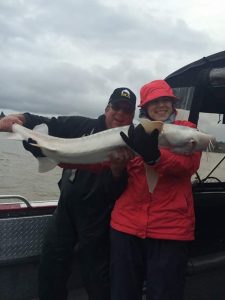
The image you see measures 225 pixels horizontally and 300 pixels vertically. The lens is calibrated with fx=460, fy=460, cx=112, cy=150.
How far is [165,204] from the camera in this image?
344 cm

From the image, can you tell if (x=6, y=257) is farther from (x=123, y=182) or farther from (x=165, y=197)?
(x=165, y=197)

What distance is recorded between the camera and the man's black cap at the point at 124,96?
4.19 metres

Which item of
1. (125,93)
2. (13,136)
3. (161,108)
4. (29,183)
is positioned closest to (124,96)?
(125,93)

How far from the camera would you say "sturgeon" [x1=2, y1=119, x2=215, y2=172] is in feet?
10.8

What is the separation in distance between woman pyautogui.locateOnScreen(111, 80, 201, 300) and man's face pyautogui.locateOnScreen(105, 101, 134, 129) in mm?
515

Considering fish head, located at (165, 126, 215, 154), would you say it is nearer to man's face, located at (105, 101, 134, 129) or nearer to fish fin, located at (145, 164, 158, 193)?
fish fin, located at (145, 164, 158, 193)

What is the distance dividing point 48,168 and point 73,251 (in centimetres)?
97

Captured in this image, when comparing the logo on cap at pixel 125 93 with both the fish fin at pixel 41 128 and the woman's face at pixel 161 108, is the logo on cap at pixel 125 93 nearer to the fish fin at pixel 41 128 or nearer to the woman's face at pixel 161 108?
the woman's face at pixel 161 108

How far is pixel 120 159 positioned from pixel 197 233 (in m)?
2.60

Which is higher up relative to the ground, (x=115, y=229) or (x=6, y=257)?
(x=115, y=229)

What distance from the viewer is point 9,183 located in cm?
1722

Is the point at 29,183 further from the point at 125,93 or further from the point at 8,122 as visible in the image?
the point at 125,93

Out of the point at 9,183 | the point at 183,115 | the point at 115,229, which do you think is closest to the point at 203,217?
the point at 183,115

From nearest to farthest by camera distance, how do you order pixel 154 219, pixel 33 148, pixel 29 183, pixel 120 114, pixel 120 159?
pixel 154 219
pixel 120 159
pixel 33 148
pixel 120 114
pixel 29 183
